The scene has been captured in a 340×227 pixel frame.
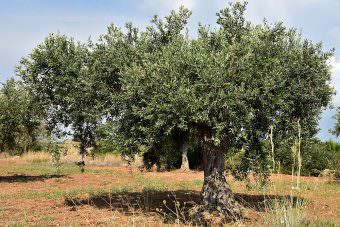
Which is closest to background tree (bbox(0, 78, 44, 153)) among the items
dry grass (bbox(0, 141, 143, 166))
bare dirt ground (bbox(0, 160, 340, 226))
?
bare dirt ground (bbox(0, 160, 340, 226))

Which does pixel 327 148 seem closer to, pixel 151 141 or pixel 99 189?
pixel 99 189

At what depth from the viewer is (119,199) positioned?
23.6m

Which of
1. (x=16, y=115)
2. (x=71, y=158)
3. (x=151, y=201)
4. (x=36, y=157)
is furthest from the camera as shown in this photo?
(x=71, y=158)

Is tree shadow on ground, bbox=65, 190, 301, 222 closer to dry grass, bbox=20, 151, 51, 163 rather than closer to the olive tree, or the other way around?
the olive tree

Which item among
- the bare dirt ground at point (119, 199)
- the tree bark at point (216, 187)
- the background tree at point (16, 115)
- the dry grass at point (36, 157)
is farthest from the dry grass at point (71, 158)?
the tree bark at point (216, 187)

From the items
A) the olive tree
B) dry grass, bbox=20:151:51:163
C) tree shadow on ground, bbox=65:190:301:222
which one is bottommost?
tree shadow on ground, bbox=65:190:301:222

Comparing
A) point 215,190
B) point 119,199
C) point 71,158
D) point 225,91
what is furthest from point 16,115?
point 71,158

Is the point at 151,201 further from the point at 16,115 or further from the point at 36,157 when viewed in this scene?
the point at 36,157

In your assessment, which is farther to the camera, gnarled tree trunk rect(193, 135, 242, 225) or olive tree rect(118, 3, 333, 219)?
gnarled tree trunk rect(193, 135, 242, 225)

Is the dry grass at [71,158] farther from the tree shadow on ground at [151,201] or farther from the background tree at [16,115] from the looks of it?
the tree shadow on ground at [151,201]

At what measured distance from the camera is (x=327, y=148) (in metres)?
44.3

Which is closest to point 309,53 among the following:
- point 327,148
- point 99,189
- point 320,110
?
point 320,110

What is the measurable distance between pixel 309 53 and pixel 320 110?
2422mm

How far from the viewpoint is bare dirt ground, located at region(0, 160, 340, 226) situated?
17.5 m
